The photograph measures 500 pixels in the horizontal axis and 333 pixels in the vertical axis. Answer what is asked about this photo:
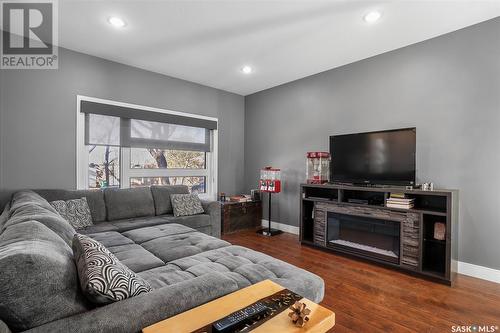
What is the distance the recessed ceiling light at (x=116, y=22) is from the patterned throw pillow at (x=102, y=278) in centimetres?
239

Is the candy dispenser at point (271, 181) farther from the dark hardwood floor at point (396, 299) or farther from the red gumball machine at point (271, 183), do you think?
the dark hardwood floor at point (396, 299)

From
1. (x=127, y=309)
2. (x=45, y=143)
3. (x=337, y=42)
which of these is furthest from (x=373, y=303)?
(x=45, y=143)

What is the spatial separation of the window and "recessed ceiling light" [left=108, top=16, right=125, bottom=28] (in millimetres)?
1213

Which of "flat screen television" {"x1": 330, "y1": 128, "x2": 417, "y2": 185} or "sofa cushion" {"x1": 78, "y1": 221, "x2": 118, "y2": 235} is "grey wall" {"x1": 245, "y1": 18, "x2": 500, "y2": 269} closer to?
"flat screen television" {"x1": 330, "y1": 128, "x2": 417, "y2": 185}

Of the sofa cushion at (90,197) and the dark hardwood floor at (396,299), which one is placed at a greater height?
the sofa cushion at (90,197)

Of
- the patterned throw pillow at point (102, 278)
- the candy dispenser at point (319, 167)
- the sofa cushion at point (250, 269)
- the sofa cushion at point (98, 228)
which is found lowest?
the sofa cushion at point (98, 228)

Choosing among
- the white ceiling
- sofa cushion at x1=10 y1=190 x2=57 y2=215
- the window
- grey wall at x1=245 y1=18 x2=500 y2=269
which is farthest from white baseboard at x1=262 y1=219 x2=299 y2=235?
sofa cushion at x1=10 y1=190 x2=57 y2=215

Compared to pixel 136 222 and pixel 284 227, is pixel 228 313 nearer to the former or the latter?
pixel 136 222

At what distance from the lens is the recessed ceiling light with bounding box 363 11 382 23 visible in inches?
95.9

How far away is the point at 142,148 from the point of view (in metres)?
3.95

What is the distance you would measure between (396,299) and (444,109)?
216cm

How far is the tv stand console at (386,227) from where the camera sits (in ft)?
8.39

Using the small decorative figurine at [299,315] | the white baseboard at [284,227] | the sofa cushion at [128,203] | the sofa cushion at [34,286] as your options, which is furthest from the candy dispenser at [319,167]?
the sofa cushion at [34,286]

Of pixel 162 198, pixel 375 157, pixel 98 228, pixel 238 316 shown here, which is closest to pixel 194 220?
pixel 162 198
